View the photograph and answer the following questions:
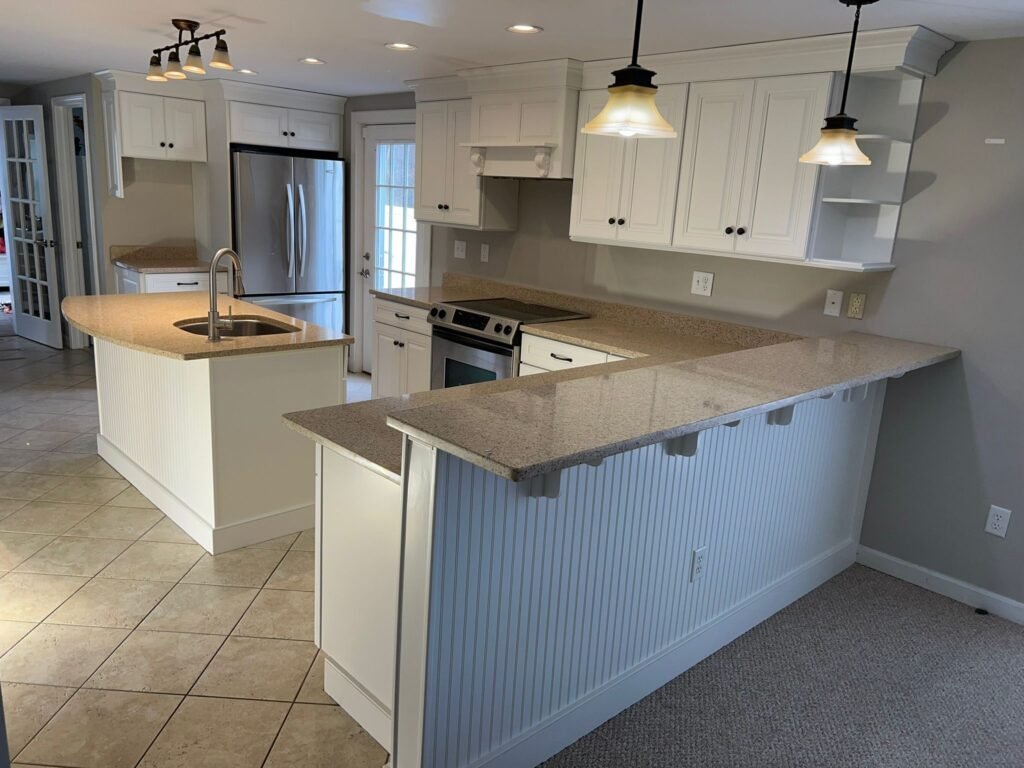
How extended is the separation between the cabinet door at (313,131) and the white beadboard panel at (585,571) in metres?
4.29

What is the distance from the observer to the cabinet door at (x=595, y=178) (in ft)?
11.8

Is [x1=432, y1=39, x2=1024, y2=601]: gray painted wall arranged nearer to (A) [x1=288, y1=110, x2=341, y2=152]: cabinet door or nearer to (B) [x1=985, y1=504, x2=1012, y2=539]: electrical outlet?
(B) [x1=985, y1=504, x2=1012, y2=539]: electrical outlet

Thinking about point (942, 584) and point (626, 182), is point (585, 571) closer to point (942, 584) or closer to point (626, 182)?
point (942, 584)

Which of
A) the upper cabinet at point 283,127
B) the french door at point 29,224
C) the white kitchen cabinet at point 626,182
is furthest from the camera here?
the french door at point 29,224

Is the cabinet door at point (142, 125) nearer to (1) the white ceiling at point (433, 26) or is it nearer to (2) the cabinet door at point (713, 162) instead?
(1) the white ceiling at point (433, 26)

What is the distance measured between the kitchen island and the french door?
3.11m

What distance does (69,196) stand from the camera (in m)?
5.93

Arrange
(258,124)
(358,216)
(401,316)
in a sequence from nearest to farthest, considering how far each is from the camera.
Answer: (401,316), (258,124), (358,216)

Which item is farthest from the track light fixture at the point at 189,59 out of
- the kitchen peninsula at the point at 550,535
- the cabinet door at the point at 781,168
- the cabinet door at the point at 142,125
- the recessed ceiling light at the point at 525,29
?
the cabinet door at the point at 781,168

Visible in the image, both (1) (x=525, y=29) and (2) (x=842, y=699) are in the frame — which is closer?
(2) (x=842, y=699)

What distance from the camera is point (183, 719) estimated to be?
214cm

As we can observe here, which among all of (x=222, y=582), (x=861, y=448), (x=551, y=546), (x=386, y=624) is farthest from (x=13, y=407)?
(x=861, y=448)

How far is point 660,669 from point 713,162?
2.07 m

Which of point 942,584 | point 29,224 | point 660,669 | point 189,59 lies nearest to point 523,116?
point 189,59
